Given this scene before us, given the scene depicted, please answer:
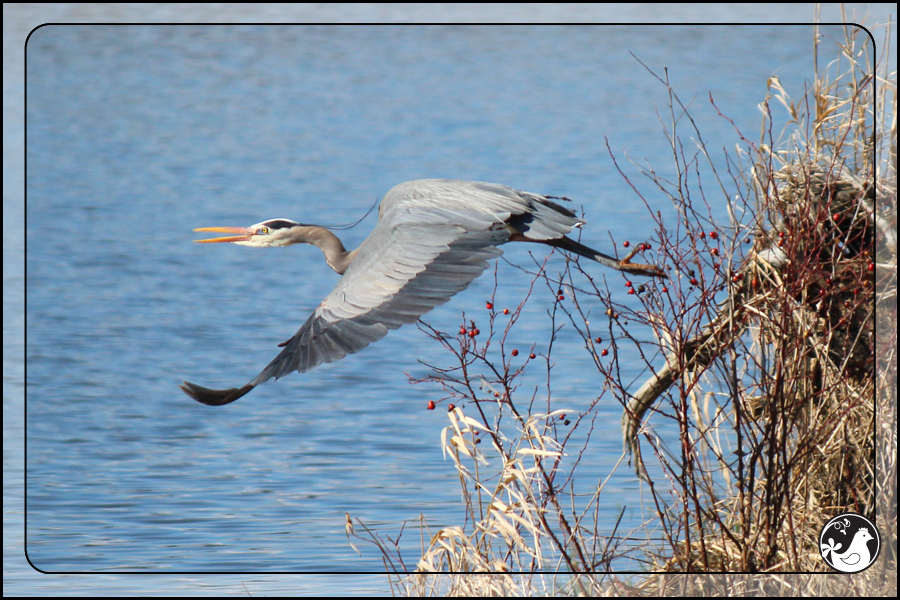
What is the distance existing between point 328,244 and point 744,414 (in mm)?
1171

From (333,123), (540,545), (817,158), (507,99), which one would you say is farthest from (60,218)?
(817,158)

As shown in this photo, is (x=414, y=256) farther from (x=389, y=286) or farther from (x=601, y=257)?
(x=601, y=257)

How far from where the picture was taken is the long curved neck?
2.68 metres

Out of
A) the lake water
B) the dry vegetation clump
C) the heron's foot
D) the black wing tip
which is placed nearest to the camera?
the black wing tip

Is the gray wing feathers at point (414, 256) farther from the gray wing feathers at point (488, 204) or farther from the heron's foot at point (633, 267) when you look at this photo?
the heron's foot at point (633, 267)

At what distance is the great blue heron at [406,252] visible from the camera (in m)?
2.12

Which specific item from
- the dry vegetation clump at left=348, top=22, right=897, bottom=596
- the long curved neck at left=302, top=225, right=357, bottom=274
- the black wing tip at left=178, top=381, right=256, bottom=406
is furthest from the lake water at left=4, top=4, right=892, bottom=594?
the black wing tip at left=178, top=381, right=256, bottom=406

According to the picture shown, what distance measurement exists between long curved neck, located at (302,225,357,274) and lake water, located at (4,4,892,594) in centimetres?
9

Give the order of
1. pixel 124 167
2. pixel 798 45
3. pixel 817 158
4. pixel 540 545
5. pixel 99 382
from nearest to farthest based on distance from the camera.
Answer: pixel 540 545
pixel 817 158
pixel 798 45
pixel 99 382
pixel 124 167

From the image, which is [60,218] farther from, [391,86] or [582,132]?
[582,132]

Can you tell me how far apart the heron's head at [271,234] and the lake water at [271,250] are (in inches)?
6.5

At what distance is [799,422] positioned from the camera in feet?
7.55

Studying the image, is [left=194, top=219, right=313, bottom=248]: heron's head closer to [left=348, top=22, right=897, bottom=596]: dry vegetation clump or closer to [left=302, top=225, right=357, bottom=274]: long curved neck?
[left=302, top=225, right=357, bottom=274]: long curved neck

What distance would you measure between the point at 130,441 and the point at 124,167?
2.82 ft
